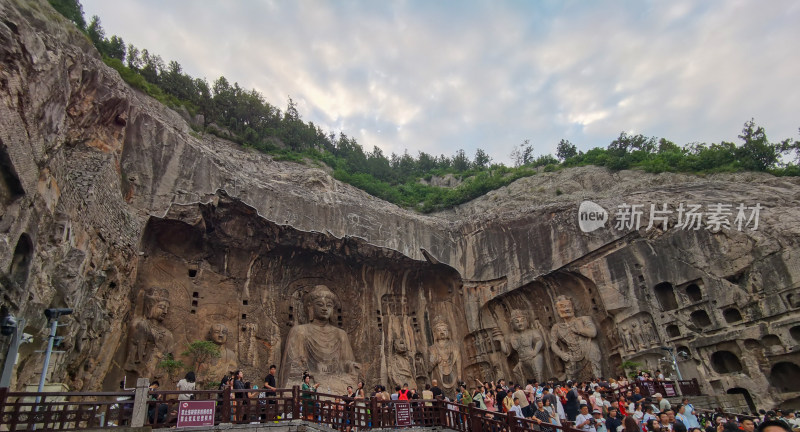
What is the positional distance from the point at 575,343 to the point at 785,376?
18.0 feet

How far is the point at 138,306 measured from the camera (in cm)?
1450

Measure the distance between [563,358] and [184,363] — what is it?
37.7 ft

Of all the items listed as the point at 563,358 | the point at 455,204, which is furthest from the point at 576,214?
the point at 455,204

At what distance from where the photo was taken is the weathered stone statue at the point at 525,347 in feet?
55.3

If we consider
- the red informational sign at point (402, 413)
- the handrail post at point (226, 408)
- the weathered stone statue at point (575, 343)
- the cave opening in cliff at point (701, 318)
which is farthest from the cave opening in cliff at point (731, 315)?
the handrail post at point (226, 408)

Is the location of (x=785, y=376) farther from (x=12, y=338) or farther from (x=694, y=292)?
(x=12, y=338)

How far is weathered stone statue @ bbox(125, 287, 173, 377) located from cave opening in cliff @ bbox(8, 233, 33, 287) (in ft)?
19.7

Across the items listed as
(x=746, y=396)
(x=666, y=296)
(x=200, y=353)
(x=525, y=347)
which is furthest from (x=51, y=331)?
(x=746, y=396)

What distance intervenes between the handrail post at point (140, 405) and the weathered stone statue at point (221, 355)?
281 inches

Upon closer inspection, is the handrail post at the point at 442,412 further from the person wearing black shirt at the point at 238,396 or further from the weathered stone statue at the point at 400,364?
the weathered stone statue at the point at 400,364

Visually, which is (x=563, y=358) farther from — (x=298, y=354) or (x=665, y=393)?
(x=298, y=354)

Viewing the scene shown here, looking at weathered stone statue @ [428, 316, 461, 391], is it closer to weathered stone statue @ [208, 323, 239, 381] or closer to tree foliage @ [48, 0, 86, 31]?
weathered stone statue @ [208, 323, 239, 381]

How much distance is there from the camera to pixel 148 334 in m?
13.8

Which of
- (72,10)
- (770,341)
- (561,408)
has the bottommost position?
(561,408)
